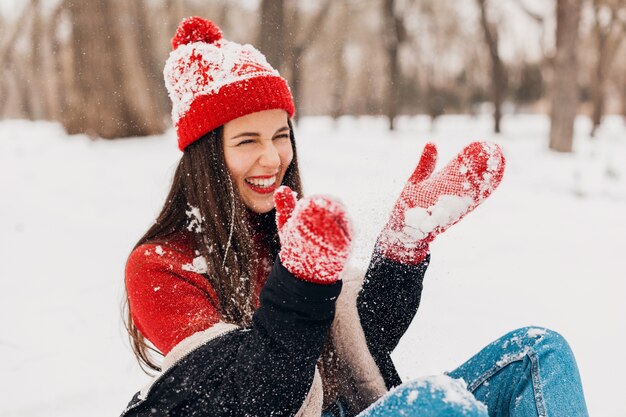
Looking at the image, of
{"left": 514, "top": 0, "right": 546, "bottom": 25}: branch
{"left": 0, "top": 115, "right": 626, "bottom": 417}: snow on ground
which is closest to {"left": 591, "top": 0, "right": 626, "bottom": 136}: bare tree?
{"left": 514, "top": 0, "right": 546, "bottom": 25}: branch

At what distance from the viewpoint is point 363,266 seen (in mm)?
1704

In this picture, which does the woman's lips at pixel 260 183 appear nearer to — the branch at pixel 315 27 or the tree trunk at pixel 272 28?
the tree trunk at pixel 272 28

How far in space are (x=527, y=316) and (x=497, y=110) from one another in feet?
37.4

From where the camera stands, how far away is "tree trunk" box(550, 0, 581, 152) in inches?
293

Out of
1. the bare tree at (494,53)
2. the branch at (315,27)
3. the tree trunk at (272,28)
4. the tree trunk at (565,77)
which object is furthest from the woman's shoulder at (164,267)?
the branch at (315,27)

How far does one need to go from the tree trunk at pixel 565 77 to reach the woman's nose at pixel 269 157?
292 inches

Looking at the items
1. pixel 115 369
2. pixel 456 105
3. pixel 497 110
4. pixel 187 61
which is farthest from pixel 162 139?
pixel 456 105

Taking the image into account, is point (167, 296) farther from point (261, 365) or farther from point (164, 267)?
point (261, 365)

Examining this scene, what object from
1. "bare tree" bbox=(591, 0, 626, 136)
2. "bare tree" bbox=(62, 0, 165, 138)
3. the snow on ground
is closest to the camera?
the snow on ground

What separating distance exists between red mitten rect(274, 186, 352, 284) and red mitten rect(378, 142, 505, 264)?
388mm

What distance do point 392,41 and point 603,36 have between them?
18.1 feet

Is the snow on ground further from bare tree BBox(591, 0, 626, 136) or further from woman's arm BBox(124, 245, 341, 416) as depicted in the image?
bare tree BBox(591, 0, 626, 136)

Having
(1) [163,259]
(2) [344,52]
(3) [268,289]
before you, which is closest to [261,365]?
(3) [268,289]

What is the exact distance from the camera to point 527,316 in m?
2.59
